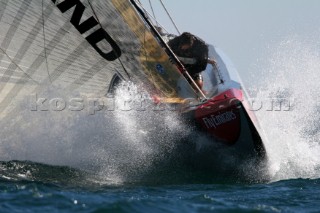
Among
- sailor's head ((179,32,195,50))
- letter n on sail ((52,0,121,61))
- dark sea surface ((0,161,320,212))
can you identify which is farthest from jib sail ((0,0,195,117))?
sailor's head ((179,32,195,50))

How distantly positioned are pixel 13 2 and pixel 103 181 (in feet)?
6.80

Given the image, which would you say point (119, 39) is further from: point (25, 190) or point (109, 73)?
point (25, 190)

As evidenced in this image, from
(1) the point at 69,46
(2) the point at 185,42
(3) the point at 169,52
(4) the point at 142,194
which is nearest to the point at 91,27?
(1) the point at 69,46

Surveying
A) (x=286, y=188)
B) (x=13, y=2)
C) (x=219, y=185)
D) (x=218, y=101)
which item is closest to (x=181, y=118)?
(x=218, y=101)

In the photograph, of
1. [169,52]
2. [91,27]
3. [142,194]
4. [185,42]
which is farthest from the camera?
[185,42]

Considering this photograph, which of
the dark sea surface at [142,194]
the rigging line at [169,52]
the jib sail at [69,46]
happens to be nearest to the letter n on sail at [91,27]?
the jib sail at [69,46]

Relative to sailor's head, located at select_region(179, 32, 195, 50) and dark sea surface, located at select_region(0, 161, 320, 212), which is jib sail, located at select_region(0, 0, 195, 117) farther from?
sailor's head, located at select_region(179, 32, 195, 50)

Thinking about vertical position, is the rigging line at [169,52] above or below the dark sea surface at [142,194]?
above

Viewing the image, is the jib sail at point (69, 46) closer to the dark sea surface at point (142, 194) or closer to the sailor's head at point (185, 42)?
the dark sea surface at point (142, 194)

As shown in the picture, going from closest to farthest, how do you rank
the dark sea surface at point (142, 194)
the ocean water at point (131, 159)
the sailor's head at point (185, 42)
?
1. the dark sea surface at point (142, 194)
2. the ocean water at point (131, 159)
3. the sailor's head at point (185, 42)

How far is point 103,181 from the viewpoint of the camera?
7.19 metres

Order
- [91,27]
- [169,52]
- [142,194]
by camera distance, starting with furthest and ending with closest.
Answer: [169,52]
[91,27]
[142,194]

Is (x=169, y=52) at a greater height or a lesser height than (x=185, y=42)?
lesser

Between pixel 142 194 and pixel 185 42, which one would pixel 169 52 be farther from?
pixel 142 194
